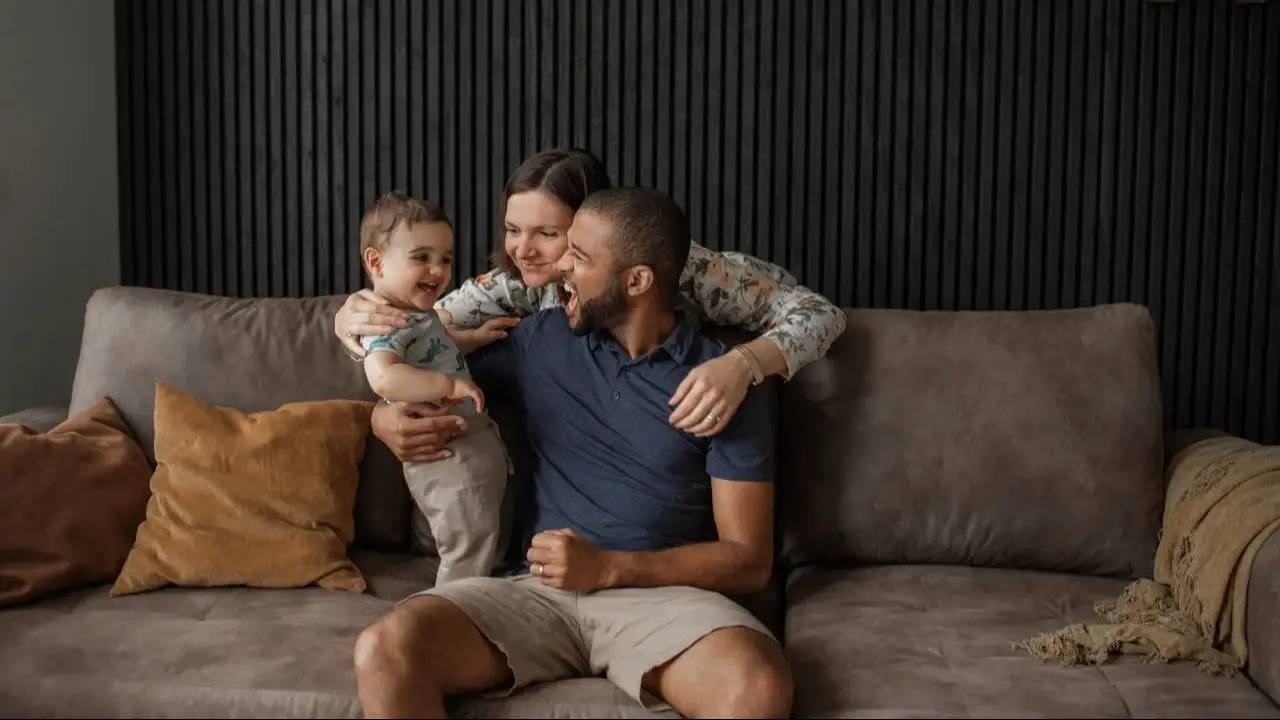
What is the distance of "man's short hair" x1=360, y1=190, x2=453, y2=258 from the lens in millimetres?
2291

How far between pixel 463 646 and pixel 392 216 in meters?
0.74

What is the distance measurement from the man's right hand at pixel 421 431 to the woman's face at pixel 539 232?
1.03ft

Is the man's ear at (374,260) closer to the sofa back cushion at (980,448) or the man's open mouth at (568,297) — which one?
the man's open mouth at (568,297)

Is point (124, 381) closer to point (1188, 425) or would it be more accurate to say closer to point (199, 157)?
point (199, 157)

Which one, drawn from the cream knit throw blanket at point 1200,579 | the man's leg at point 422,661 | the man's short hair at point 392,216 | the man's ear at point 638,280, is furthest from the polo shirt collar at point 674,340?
the cream knit throw blanket at point 1200,579

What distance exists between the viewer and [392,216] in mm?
2299

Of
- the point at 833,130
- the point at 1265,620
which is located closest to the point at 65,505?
the point at 833,130

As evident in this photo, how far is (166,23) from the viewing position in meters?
3.46

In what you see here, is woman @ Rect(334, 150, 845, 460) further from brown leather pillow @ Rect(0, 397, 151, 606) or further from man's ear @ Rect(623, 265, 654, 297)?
brown leather pillow @ Rect(0, 397, 151, 606)

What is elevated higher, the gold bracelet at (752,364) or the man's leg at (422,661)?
the gold bracelet at (752,364)

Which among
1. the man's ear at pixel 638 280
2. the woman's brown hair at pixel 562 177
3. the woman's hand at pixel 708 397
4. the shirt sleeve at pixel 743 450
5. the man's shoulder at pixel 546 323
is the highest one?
the woman's brown hair at pixel 562 177

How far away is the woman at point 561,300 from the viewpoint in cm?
227

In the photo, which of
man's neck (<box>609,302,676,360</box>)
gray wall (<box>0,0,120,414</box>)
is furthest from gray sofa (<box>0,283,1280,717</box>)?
gray wall (<box>0,0,120,414</box>)

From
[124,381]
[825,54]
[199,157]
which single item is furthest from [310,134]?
[825,54]
